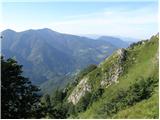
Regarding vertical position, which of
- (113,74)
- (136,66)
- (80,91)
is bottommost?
(80,91)

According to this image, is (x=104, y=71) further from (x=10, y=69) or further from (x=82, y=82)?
(x=10, y=69)

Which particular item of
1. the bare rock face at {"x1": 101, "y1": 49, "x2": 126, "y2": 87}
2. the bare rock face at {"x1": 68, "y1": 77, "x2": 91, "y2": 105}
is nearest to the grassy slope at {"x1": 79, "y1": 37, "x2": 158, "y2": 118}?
the bare rock face at {"x1": 101, "y1": 49, "x2": 126, "y2": 87}

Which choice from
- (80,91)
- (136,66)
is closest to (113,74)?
(136,66)

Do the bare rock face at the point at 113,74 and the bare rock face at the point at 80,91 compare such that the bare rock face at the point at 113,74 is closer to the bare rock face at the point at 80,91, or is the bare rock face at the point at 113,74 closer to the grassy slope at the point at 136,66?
the grassy slope at the point at 136,66

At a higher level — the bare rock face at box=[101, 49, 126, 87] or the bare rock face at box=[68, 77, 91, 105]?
the bare rock face at box=[101, 49, 126, 87]

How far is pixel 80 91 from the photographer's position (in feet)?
595

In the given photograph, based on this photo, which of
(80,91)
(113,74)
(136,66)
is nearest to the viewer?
(136,66)

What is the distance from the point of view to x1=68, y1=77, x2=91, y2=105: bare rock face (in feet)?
584

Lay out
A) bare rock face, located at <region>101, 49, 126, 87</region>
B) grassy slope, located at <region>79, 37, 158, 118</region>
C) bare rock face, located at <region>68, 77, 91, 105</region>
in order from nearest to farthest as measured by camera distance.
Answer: grassy slope, located at <region>79, 37, 158, 118</region>, bare rock face, located at <region>101, 49, 126, 87</region>, bare rock face, located at <region>68, 77, 91, 105</region>

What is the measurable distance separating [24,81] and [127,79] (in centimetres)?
14480

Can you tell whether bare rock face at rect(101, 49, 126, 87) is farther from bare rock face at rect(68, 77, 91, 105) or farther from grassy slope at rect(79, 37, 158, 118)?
bare rock face at rect(68, 77, 91, 105)

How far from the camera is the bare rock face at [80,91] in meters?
178

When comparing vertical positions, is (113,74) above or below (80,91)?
above

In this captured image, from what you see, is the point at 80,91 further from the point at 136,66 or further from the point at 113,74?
the point at 136,66
